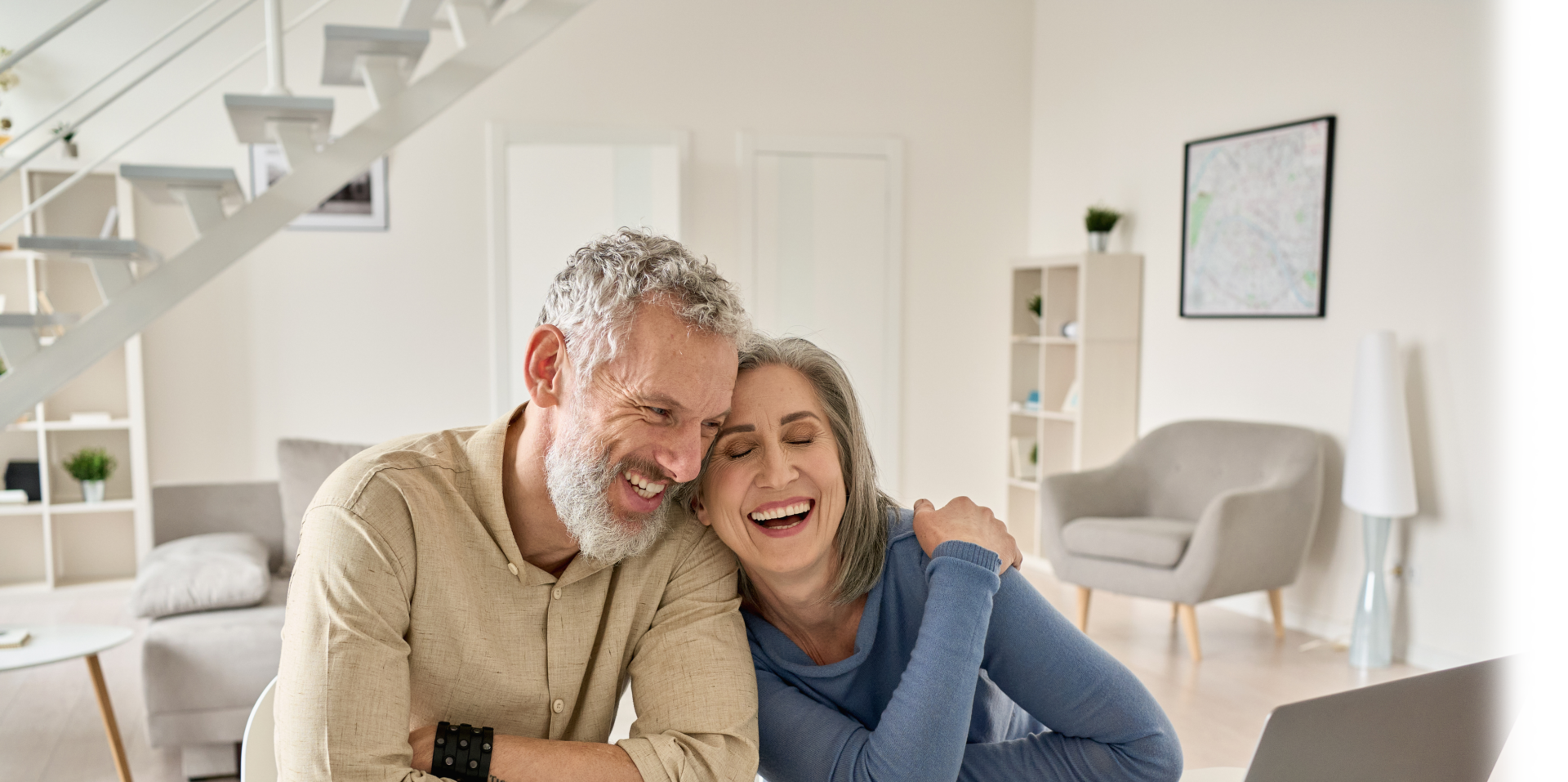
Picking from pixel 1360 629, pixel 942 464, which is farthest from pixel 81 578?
pixel 1360 629

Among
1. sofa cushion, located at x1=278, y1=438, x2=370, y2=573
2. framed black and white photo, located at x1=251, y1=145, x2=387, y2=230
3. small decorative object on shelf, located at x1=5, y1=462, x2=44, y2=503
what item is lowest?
small decorative object on shelf, located at x1=5, y1=462, x2=44, y2=503

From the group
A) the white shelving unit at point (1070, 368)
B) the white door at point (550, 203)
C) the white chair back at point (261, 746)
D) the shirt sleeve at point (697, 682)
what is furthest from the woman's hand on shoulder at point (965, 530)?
the white door at point (550, 203)

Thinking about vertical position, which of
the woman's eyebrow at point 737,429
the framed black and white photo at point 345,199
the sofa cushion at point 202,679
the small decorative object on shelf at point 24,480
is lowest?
the sofa cushion at point 202,679

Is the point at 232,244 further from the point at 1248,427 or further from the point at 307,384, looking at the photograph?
the point at 1248,427

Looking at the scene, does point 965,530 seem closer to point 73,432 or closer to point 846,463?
point 846,463

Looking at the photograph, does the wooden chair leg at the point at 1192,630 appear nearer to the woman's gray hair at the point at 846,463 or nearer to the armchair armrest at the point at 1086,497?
the armchair armrest at the point at 1086,497

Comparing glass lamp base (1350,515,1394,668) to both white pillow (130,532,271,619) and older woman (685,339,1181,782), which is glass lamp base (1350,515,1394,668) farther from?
white pillow (130,532,271,619)

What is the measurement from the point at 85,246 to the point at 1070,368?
477 centimetres

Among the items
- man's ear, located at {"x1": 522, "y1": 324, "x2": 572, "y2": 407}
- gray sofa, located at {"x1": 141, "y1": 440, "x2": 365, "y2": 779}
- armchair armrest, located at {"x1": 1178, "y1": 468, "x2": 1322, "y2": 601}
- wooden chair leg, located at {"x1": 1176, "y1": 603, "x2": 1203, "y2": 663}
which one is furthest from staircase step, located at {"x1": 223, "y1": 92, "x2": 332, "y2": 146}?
wooden chair leg, located at {"x1": 1176, "y1": 603, "x2": 1203, "y2": 663}

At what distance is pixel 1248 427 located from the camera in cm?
473

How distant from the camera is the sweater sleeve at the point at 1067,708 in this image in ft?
4.56

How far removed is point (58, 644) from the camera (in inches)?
120

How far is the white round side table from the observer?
2.88m

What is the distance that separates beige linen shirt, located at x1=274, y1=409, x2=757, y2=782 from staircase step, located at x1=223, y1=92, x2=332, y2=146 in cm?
246
